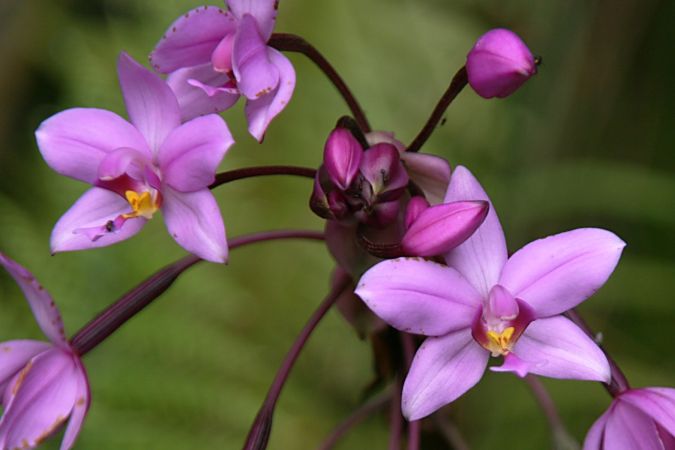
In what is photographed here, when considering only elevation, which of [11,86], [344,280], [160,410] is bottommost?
[160,410]

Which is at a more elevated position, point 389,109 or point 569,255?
point 569,255

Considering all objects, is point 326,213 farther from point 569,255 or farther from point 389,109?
point 389,109

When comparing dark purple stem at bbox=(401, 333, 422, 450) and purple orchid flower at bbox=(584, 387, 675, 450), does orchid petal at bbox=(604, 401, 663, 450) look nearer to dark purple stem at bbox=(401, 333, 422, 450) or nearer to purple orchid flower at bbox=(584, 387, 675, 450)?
purple orchid flower at bbox=(584, 387, 675, 450)

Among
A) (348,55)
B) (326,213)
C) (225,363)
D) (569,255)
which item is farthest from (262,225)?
(569,255)

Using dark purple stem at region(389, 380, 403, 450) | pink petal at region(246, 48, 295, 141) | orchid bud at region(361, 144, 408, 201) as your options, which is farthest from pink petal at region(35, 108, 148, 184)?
dark purple stem at region(389, 380, 403, 450)

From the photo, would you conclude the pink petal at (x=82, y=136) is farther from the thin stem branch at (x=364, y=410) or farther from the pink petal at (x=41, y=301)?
the thin stem branch at (x=364, y=410)

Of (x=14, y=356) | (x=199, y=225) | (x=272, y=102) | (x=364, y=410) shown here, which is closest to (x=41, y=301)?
(x=14, y=356)

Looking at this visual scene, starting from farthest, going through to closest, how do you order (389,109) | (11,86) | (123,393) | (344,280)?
(11,86) → (389,109) → (123,393) → (344,280)
